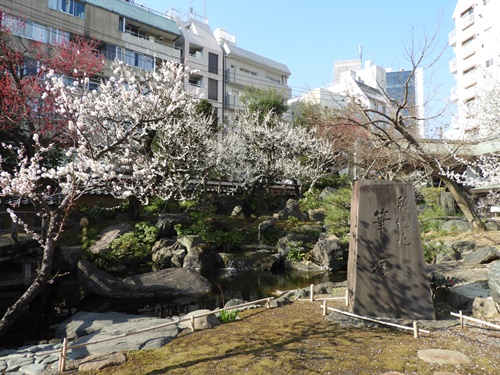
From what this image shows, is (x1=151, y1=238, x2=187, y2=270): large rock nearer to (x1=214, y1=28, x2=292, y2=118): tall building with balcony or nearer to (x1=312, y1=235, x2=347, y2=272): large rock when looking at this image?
(x1=312, y1=235, x2=347, y2=272): large rock

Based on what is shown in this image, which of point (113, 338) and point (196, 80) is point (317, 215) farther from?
point (196, 80)

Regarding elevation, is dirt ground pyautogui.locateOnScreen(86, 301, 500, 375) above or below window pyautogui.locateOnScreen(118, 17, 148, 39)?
below

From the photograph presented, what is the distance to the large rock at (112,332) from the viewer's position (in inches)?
209

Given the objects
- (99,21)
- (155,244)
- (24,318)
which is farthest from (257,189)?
(99,21)

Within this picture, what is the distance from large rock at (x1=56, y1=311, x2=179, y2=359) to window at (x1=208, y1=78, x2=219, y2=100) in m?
28.4

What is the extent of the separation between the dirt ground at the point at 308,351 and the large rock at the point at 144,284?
214 inches

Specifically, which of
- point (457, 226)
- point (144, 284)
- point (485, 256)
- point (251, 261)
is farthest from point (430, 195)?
point (144, 284)

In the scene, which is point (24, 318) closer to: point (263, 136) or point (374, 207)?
point (374, 207)

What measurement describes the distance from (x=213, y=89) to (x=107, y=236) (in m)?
22.0

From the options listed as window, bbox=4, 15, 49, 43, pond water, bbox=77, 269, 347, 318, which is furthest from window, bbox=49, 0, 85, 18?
pond water, bbox=77, 269, 347, 318

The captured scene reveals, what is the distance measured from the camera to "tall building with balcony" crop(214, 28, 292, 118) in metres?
34.8

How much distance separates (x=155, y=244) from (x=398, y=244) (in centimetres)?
1186

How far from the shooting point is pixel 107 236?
1577 cm

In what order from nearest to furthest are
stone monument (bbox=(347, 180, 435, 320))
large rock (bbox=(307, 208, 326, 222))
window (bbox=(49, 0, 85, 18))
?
stone monument (bbox=(347, 180, 435, 320)) → large rock (bbox=(307, 208, 326, 222)) → window (bbox=(49, 0, 85, 18))
